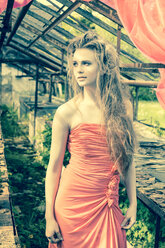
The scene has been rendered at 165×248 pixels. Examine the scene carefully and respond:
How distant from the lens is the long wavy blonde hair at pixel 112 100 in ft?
4.93

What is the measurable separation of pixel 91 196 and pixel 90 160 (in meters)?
0.16

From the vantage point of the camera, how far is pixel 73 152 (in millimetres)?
1538

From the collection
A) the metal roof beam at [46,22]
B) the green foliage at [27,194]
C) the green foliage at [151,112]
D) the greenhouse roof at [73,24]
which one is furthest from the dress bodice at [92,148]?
the green foliage at [151,112]

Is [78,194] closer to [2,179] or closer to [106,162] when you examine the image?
[106,162]

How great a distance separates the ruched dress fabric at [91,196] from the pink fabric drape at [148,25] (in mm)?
1571

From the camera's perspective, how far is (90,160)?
4.87 feet

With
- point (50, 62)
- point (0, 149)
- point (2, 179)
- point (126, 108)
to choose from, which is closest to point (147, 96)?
point (50, 62)

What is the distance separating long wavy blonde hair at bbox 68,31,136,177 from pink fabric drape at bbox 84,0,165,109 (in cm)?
131

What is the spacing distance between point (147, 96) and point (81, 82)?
54.1ft

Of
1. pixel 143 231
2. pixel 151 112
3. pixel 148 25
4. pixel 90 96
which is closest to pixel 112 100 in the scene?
pixel 90 96

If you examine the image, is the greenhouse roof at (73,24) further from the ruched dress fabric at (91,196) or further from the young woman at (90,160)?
the ruched dress fabric at (91,196)

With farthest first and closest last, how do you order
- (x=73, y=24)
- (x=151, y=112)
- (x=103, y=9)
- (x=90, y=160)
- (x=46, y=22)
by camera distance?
(x=151, y=112)
(x=46, y=22)
(x=73, y=24)
(x=103, y=9)
(x=90, y=160)

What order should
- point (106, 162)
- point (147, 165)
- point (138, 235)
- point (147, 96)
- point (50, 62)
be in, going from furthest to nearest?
point (147, 96), point (50, 62), point (147, 165), point (138, 235), point (106, 162)

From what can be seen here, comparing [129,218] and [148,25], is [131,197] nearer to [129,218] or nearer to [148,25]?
[129,218]
